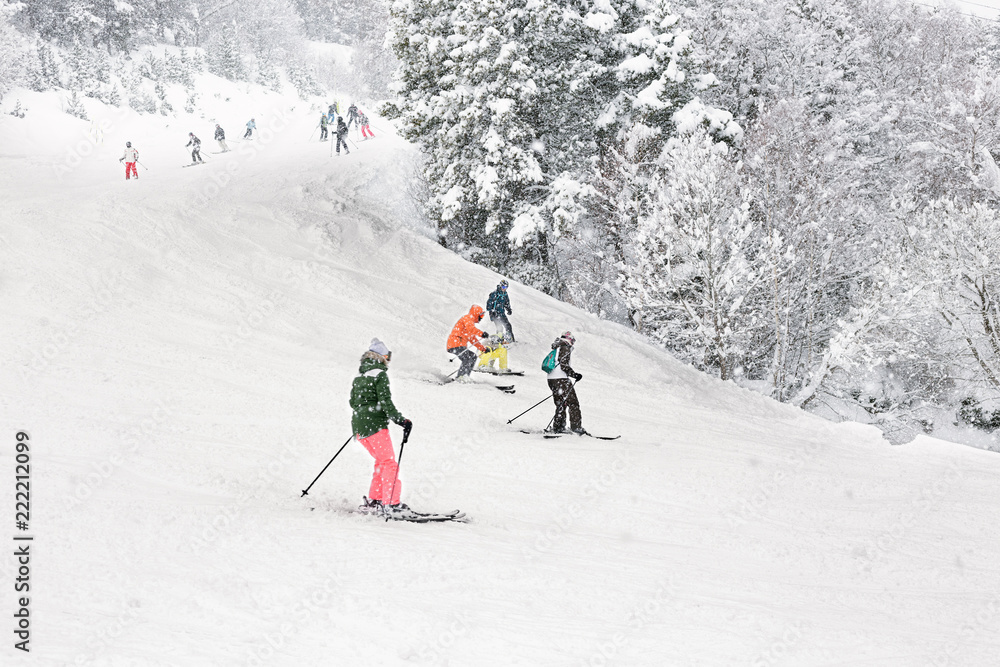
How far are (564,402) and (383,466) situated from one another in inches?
187

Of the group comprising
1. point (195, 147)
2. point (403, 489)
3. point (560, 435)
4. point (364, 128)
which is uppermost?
point (364, 128)

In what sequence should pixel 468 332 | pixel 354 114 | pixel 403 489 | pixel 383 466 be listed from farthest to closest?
pixel 354 114 < pixel 468 332 < pixel 403 489 < pixel 383 466

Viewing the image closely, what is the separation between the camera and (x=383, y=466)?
7.47 meters

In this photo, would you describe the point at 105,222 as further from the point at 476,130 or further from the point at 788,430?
the point at 788,430

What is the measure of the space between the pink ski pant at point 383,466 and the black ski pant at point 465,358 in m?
6.31

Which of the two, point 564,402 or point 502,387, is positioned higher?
point 564,402

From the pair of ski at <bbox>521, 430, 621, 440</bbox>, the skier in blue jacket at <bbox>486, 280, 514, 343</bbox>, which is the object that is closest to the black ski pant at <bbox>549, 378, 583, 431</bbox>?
the pair of ski at <bbox>521, 430, 621, 440</bbox>

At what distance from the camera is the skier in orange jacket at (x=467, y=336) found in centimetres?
1362

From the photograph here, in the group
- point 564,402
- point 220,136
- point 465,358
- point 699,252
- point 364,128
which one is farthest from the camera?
point 364,128

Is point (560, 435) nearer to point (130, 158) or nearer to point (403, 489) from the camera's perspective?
point (403, 489)

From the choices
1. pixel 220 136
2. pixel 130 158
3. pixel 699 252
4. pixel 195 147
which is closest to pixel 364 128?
pixel 220 136

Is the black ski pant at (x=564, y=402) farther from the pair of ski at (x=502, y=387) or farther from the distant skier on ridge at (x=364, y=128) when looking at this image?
the distant skier on ridge at (x=364, y=128)

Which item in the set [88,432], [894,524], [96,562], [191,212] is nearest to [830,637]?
[894,524]

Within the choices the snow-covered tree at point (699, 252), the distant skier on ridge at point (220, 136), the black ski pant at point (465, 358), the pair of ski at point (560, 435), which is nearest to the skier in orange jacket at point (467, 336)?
the black ski pant at point (465, 358)
